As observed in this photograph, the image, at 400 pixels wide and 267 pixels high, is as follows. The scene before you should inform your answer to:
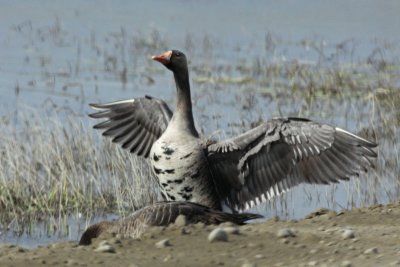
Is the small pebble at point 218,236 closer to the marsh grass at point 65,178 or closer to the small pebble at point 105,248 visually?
the small pebble at point 105,248

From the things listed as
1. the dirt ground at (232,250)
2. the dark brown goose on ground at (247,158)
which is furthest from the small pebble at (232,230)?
the dark brown goose on ground at (247,158)

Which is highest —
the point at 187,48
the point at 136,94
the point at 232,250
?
the point at 187,48

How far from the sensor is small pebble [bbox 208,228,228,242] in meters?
7.21

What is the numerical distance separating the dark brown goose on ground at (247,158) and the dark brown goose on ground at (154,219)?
134cm

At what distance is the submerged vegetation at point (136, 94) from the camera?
11.6 m

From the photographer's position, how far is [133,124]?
1114 cm

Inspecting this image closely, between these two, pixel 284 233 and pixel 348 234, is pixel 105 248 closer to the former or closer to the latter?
pixel 284 233

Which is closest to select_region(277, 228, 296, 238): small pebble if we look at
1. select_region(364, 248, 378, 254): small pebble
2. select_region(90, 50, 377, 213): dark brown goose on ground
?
select_region(364, 248, 378, 254): small pebble

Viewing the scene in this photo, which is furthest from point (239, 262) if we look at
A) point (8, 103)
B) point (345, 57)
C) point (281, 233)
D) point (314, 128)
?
point (345, 57)

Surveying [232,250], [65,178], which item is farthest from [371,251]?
[65,178]

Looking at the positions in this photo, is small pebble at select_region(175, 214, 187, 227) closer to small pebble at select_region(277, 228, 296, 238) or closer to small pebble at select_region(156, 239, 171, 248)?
small pebble at select_region(156, 239, 171, 248)

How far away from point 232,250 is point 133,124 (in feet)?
13.8

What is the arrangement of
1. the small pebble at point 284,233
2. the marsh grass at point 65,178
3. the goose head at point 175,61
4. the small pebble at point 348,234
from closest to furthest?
the small pebble at point 284,233
the small pebble at point 348,234
the goose head at point 175,61
the marsh grass at point 65,178

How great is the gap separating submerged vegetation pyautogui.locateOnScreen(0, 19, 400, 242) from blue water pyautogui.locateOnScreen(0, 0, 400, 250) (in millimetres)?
51
